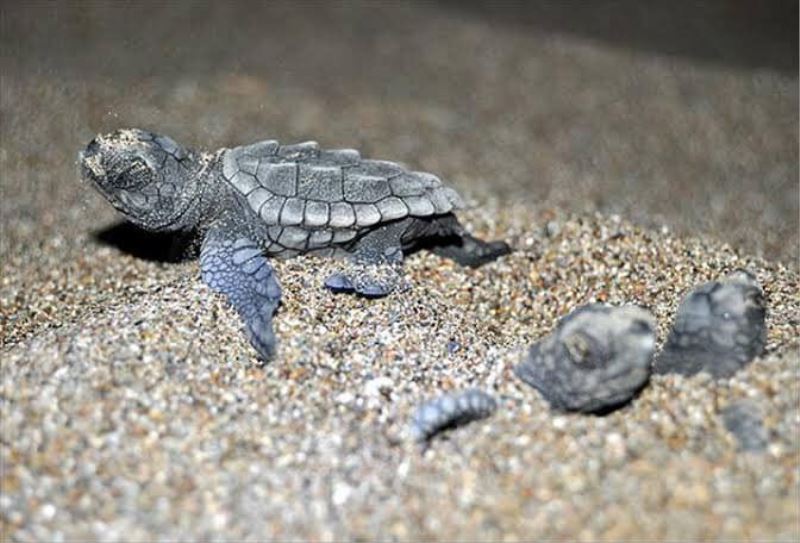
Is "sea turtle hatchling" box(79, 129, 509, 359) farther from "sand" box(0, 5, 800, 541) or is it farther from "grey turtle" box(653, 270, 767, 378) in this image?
"grey turtle" box(653, 270, 767, 378)

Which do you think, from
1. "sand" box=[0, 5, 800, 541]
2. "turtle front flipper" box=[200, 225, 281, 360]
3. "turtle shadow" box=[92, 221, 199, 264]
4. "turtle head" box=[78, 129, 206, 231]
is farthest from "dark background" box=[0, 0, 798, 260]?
"turtle front flipper" box=[200, 225, 281, 360]

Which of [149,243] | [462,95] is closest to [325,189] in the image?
[149,243]

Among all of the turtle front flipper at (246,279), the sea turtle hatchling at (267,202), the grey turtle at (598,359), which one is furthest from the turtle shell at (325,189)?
the grey turtle at (598,359)

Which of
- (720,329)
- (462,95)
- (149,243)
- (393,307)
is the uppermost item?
(720,329)

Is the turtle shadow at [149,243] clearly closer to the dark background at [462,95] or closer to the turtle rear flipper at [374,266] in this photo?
the dark background at [462,95]

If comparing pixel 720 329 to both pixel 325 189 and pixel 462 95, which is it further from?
pixel 462 95

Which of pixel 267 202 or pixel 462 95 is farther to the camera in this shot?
pixel 462 95
